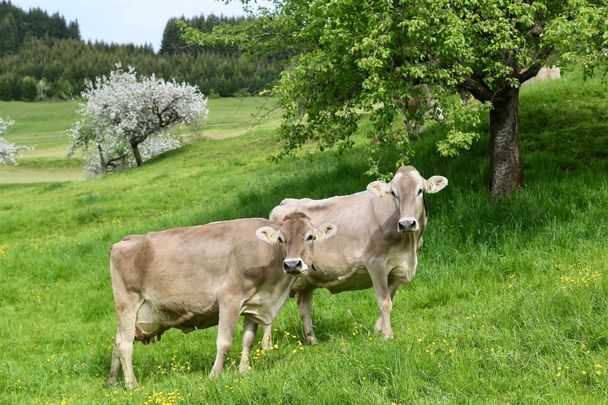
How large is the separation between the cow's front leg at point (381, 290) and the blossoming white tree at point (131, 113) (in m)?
48.4

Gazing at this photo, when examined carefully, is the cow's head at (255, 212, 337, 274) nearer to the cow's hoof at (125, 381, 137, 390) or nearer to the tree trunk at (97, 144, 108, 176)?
the cow's hoof at (125, 381, 137, 390)

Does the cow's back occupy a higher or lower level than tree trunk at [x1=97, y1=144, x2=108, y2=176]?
higher

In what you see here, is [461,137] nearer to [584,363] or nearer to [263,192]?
[584,363]

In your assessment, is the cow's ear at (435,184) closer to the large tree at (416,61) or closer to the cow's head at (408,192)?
the cow's head at (408,192)

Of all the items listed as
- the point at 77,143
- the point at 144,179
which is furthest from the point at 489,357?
the point at 77,143

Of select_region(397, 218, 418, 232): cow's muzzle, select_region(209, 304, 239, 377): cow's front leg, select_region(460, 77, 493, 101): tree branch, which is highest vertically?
select_region(460, 77, 493, 101): tree branch

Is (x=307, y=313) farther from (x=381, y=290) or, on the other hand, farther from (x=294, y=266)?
(x=294, y=266)

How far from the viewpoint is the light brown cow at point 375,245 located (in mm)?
9141

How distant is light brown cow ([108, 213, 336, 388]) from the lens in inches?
332

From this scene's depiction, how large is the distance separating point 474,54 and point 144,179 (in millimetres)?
28425

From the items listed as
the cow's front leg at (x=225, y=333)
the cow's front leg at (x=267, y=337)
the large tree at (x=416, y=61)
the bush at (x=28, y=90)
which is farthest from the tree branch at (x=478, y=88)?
the bush at (x=28, y=90)

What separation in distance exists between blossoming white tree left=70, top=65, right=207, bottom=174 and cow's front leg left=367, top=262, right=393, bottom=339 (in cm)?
4838

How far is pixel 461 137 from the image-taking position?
481 inches

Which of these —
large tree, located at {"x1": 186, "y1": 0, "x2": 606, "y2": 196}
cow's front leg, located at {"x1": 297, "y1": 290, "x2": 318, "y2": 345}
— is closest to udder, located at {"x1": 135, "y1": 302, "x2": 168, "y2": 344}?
cow's front leg, located at {"x1": 297, "y1": 290, "x2": 318, "y2": 345}
